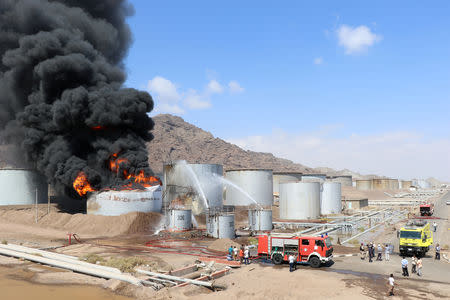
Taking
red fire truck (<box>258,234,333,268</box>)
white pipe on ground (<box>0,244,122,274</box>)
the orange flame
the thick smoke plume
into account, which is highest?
the thick smoke plume

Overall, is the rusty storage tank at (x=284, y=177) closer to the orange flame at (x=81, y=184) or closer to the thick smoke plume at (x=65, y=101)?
the thick smoke plume at (x=65, y=101)

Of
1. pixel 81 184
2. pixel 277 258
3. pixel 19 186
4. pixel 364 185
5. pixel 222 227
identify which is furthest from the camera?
pixel 364 185

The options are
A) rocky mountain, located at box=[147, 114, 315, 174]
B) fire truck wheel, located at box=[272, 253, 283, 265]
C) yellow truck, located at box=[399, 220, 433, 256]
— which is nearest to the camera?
fire truck wheel, located at box=[272, 253, 283, 265]

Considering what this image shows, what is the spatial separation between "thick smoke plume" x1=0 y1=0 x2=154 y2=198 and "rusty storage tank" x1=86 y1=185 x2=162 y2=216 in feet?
10.3

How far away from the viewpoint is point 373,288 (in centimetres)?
1988

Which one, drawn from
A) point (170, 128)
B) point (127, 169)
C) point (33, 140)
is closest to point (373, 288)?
point (127, 169)

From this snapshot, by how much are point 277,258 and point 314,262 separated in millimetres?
2479

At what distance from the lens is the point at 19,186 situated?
192 ft

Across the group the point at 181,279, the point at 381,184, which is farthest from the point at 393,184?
the point at 181,279

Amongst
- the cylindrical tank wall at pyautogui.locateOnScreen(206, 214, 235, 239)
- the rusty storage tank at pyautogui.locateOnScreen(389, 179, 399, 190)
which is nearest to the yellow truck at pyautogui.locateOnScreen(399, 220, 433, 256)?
the cylindrical tank wall at pyautogui.locateOnScreen(206, 214, 235, 239)

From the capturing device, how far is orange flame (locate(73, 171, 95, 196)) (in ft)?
166

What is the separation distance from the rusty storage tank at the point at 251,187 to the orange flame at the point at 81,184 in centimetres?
2370

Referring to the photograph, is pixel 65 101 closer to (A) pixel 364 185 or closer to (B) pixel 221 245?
(B) pixel 221 245

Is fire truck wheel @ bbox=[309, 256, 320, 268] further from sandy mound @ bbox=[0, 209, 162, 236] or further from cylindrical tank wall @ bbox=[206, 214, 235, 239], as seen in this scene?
sandy mound @ bbox=[0, 209, 162, 236]
